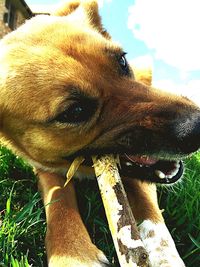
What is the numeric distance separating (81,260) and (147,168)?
0.97 m

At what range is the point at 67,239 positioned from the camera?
2.86 meters

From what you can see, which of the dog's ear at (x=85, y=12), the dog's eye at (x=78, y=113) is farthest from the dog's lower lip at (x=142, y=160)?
the dog's ear at (x=85, y=12)

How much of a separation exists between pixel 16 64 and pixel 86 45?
0.62 meters

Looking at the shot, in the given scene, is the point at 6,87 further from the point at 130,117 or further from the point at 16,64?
the point at 130,117

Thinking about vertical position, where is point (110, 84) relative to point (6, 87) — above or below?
above

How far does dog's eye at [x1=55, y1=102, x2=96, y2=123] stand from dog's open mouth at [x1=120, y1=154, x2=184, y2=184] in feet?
1.41

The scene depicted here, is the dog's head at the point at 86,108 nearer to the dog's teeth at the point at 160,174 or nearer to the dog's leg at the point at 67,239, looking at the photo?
the dog's teeth at the point at 160,174

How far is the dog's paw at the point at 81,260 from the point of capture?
2717mm

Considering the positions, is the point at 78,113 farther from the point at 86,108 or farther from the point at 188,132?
the point at 188,132

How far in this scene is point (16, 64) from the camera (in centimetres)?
365

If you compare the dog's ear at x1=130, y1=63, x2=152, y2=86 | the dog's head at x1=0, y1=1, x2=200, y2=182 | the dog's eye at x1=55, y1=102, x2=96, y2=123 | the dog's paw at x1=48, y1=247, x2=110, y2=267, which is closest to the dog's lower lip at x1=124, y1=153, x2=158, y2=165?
the dog's head at x1=0, y1=1, x2=200, y2=182

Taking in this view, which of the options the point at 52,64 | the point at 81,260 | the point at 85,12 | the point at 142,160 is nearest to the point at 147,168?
the point at 142,160

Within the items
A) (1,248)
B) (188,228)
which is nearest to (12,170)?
(1,248)

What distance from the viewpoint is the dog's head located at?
3.15 m
